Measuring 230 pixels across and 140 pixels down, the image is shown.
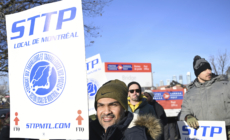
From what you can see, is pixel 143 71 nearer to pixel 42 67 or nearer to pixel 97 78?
pixel 97 78

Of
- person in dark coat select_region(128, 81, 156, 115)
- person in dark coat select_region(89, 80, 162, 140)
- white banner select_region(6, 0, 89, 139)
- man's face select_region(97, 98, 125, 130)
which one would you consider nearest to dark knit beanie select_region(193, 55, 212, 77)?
person in dark coat select_region(128, 81, 156, 115)

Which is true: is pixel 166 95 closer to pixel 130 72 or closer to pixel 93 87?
pixel 130 72

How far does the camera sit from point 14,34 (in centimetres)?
218

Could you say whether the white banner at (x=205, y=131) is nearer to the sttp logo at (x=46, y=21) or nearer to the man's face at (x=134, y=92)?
the man's face at (x=134, y=92)

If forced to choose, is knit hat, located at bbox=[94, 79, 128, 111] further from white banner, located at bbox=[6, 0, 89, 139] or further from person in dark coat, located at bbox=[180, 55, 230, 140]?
person in dark coat, located at bbox=[180, 55, 230, 140]

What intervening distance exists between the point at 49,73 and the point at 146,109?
9.19 ft

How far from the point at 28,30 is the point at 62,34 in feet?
1.51

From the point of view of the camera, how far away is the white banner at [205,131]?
2.83 meters

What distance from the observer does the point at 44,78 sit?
6.24ft

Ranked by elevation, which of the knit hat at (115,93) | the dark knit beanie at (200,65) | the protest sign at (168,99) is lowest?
the protest sign at (168,99)

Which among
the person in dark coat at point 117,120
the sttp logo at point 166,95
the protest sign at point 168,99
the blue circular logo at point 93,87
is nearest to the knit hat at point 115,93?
the person in dark coat at point 117,120

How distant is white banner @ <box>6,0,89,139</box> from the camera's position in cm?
174

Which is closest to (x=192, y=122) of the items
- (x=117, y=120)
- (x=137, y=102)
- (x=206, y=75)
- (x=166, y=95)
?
(x=206, y=75)

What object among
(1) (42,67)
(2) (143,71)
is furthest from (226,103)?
(2) (143,71)
